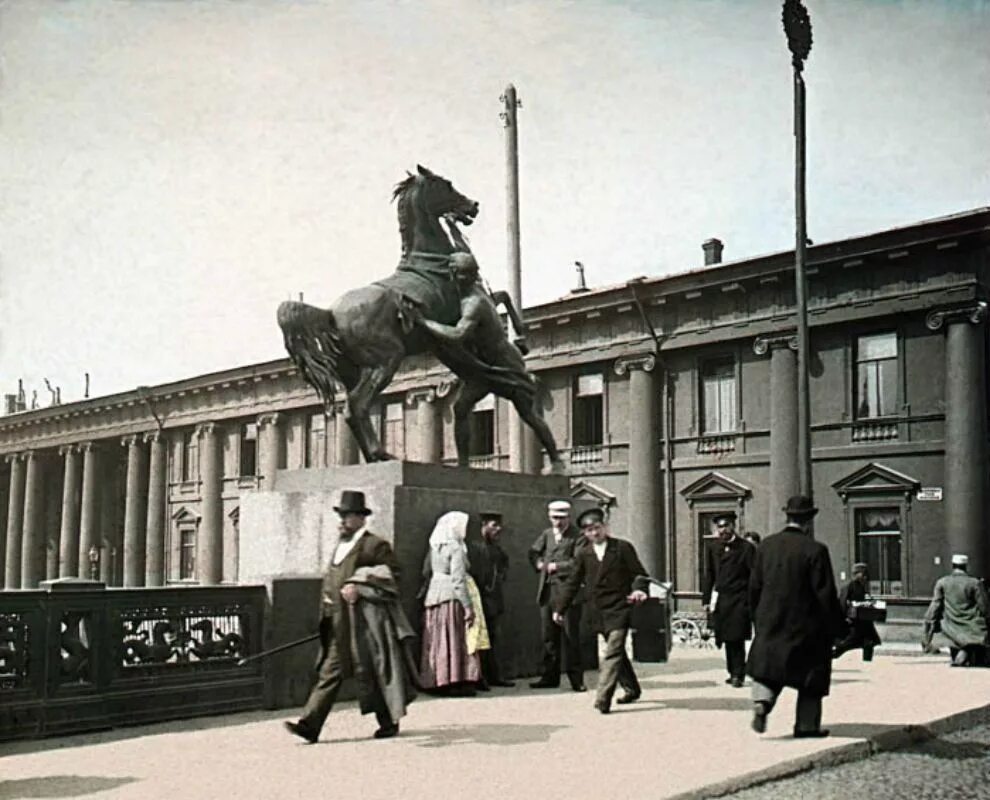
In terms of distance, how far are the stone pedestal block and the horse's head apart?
9.49 ft

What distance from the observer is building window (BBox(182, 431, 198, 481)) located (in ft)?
152

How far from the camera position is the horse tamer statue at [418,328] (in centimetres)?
1340

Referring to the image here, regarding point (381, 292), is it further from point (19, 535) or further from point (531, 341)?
point (19, 535)

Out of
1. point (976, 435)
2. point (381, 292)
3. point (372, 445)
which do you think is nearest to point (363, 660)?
point (372, 445)

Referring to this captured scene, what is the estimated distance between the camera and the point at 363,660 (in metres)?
9.41

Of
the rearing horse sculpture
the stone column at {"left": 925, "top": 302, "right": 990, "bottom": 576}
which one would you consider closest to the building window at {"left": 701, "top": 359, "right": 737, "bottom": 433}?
the stone column at {"left": 925, "top": 302, "right": 990, "bottom": 576}

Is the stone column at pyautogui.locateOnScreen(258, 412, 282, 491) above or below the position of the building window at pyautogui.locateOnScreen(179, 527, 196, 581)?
above

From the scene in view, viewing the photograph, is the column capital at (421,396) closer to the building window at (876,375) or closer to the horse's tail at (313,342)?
the building window at (876,375)

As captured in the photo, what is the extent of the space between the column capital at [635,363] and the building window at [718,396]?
125 cm

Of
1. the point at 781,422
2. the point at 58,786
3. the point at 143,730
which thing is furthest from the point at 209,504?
the point at 58,786

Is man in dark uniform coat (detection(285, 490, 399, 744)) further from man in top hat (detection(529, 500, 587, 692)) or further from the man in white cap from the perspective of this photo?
the man in white cap

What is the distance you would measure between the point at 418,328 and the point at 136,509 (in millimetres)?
36617

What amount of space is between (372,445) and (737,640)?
429cm

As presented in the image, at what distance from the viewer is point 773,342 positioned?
93.5ft
